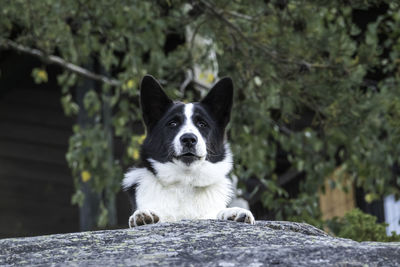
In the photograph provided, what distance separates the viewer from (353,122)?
5270 millimetres

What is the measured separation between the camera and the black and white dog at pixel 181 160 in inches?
128

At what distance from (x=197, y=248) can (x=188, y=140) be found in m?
1.05

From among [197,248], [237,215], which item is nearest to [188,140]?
[237,215]

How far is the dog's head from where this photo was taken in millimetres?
3302

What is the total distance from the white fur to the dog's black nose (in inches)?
4.4

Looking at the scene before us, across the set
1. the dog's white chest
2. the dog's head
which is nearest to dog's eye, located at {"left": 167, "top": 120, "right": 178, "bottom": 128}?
the dog's head

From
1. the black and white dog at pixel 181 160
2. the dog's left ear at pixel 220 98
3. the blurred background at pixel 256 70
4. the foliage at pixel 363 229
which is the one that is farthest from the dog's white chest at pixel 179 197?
the blurred background at pixel 256 70

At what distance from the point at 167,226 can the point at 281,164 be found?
19.6ft

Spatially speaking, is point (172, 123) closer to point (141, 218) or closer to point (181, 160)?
point (181, 160)

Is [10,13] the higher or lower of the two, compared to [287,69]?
higher

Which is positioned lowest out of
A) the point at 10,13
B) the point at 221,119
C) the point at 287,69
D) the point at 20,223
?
the point at 20,223

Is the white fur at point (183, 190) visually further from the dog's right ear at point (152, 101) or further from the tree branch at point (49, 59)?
the tree branch at point (49, 59)

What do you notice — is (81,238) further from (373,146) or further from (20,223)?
(20,223)

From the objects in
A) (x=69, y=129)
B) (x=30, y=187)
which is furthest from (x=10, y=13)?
(x=30, y=187)
